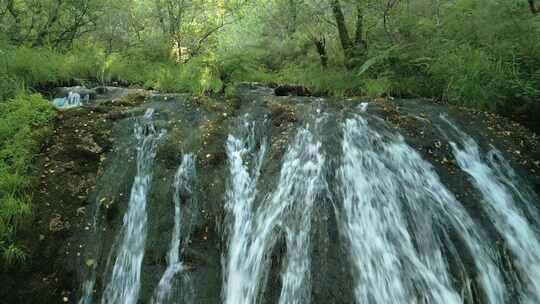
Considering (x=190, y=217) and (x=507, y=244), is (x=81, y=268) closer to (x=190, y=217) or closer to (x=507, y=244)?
(x=190, y=217)

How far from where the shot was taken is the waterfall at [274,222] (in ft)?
13.7

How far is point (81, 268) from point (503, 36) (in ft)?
24.7

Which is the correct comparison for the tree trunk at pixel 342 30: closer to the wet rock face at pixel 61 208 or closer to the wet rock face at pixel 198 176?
the wet rock face at pixel 198 176

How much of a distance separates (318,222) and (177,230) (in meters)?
1.70

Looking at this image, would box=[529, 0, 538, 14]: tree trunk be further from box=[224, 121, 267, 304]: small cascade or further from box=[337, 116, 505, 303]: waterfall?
box=[224, 121, 267, 304]: small cascade

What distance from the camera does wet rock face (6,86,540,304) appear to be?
14.5 ft

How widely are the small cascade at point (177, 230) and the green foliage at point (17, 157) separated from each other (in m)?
1.60

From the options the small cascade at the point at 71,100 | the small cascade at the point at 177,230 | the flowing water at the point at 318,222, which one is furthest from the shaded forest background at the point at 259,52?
the small cascade at the point at 177,230

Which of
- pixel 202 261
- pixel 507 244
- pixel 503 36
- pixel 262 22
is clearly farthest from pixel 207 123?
pixel 262 22

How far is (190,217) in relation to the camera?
4.92 metres

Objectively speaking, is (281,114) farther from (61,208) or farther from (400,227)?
(61,208)

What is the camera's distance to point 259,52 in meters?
11.6

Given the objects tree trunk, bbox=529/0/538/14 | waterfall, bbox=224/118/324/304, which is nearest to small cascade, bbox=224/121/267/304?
waterfall, bbox=224/118/324/304

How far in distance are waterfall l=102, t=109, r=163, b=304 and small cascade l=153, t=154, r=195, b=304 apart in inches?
11.5
